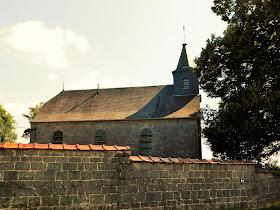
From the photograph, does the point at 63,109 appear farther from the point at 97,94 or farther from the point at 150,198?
the point at 150,198

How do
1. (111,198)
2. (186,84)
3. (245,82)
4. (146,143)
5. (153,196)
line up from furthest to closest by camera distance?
(186,84)
(146,143)
(245,82)
(153,196)
(111,198)

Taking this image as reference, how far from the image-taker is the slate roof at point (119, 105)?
74.0ft

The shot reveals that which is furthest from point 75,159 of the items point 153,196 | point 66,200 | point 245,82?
point 245,82

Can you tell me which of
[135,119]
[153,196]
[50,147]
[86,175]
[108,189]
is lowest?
[153,196]

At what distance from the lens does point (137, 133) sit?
21938 millimetres

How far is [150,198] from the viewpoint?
7.64 metres

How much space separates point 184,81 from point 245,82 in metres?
9.93

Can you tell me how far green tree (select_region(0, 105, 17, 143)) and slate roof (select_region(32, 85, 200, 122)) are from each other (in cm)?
2396

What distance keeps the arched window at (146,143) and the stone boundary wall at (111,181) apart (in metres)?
12.6

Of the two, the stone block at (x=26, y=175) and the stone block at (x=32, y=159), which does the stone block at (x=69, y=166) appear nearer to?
the stone block at (x=32, y=159)

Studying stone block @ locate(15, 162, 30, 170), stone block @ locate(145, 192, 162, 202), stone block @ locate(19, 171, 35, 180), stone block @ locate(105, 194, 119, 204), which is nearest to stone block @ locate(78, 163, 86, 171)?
stone block @ locate(105, 194, 119, 204)

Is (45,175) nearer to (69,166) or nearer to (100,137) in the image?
(69,166)

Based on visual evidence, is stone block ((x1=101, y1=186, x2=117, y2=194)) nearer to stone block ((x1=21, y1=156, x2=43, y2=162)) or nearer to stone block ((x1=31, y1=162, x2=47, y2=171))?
stone block ((x1=31, y1=162, x2=47, y2=171))

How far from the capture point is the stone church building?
69.3 feet
